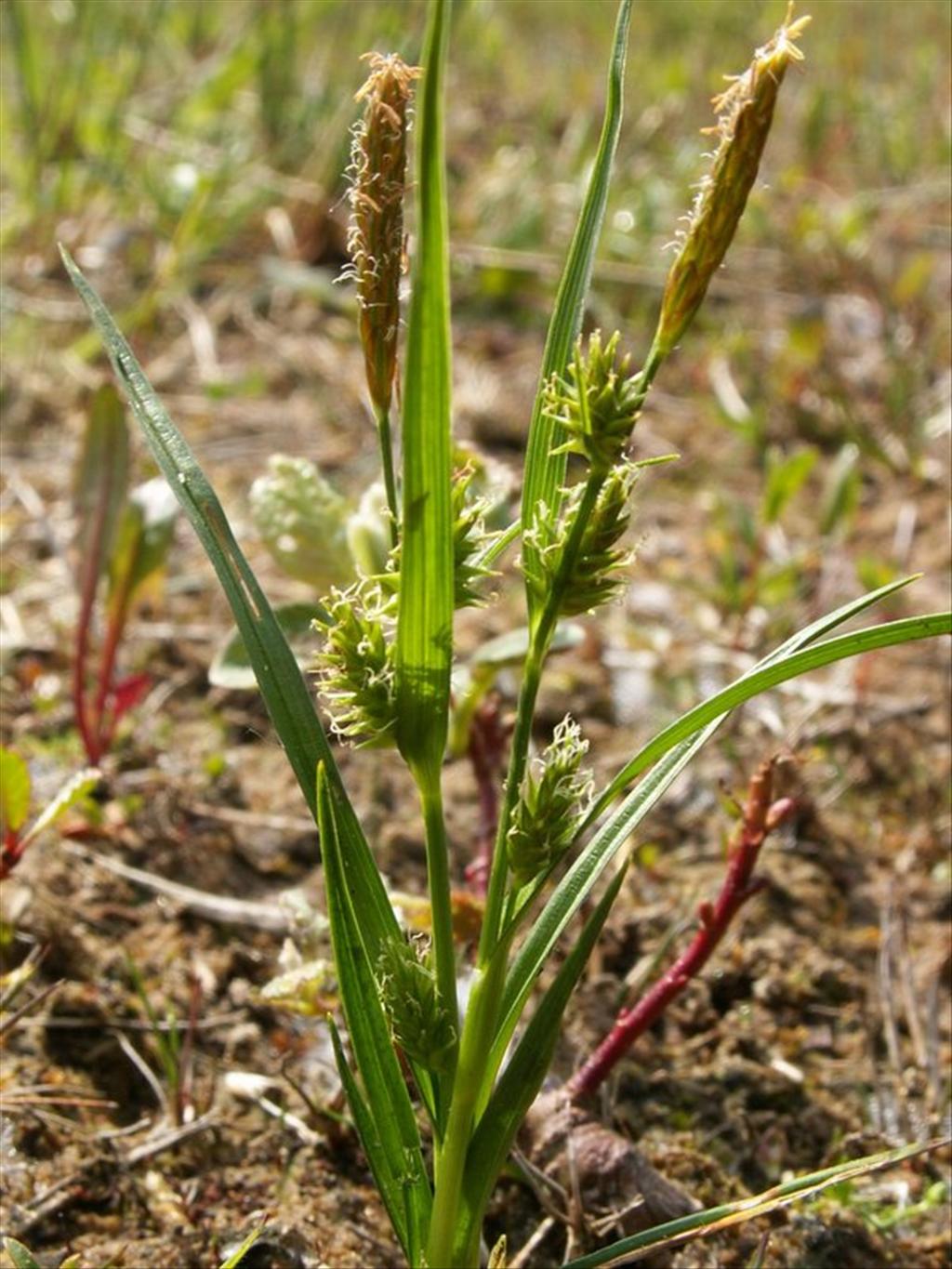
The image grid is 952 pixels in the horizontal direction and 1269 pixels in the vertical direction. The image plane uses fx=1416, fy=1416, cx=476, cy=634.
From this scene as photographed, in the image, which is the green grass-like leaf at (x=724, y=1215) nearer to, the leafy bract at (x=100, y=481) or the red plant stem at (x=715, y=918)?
the red plant stem at (x=715, y=918)

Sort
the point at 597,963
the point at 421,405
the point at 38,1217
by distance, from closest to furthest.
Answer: the point at 421,405
the point at 38,1217
the point at 597,963

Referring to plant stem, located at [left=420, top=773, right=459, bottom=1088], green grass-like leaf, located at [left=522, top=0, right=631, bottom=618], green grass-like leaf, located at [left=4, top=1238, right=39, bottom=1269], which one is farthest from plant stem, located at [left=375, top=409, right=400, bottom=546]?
green grass-like leaf, located at [left=4, top=1238, right=39, bottom=1269]

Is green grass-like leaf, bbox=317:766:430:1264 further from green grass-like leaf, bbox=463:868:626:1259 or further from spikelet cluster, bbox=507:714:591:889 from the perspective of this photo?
spikelet cluster, bbox=507:714:591:889

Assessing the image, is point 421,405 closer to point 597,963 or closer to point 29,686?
point 597,963

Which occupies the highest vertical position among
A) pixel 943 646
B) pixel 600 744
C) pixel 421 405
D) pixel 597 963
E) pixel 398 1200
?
pixel 943 646

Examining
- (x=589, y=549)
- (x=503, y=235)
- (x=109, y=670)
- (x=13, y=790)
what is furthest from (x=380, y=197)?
(x=503, y=235)

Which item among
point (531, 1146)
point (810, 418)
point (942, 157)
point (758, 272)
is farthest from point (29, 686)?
point (942, 157)
